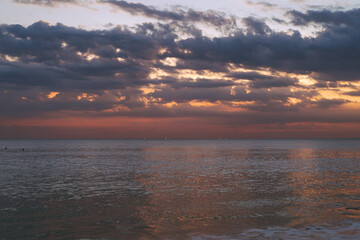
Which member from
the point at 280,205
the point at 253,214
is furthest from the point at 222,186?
the point at 253,214

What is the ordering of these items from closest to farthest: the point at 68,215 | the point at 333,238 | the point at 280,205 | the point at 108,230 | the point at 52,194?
the point at 333,238
the point at 108,230
the point at 68,215
the point at 280,205
the point at 52,194

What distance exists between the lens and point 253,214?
1056 inches

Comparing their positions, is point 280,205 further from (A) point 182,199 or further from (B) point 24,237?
(B) point 24,237

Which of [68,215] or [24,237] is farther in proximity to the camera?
[68,215]

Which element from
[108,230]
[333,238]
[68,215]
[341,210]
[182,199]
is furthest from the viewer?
[182,199]

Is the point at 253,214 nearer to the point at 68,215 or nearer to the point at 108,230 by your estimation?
the point at 108,230

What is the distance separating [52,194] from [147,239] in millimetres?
20317

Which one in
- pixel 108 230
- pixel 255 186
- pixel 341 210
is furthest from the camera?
pixel 255 186

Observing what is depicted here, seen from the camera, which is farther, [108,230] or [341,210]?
[341,210]

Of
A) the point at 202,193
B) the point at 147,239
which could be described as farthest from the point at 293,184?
the point at 147,239

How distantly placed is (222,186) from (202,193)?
6279 mm

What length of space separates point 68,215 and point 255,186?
2462cm

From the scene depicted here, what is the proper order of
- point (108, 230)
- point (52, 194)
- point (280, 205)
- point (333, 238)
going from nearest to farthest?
1. point (333, 238)
2. point (108, 230)
3. point (280, 205)
4. point (52, 194)

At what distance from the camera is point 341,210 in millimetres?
28188
